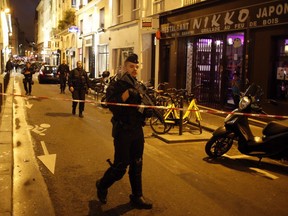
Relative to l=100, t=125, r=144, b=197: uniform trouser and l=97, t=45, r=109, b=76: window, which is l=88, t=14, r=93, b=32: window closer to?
l=97, t=45, r=109, b=76: window

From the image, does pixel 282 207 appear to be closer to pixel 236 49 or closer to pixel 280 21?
pixel 280 21

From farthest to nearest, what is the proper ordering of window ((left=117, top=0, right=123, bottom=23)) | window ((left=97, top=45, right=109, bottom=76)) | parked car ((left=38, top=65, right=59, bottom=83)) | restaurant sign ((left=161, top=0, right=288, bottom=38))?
parked car ((left=38, top=65, right=59, bottom=83)) < window ((left=97, top=45, right=109, bottom=76)) < window ((left=117, top=0, right=123, bottom=23)) < restaurant sign ((left=161, top=0, right=288, bottom=38))

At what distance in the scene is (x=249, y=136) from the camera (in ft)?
24.4

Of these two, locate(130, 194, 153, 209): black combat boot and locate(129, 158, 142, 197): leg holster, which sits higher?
locate(129, 158, 142, 197): leg holster

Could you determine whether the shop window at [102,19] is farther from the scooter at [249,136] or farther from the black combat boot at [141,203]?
the black combat boot at [141,203]

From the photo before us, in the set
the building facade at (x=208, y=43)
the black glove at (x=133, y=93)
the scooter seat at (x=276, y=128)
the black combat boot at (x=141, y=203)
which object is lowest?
the black combat boot at (x=141, y=203)

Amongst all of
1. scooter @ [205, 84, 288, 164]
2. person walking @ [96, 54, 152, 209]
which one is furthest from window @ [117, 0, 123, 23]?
person walking @ [96, 54, 152, 209]

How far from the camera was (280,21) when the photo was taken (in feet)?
37.3

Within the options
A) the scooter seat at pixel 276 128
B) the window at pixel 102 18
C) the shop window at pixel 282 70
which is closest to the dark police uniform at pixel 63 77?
the window at pixel 102 18

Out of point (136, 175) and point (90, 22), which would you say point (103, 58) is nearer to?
point (90, 22)

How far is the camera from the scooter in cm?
693

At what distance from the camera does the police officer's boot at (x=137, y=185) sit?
5070 mm

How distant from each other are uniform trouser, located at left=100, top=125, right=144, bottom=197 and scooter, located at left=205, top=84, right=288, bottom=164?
9.46 feet

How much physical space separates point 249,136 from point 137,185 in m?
3.04
